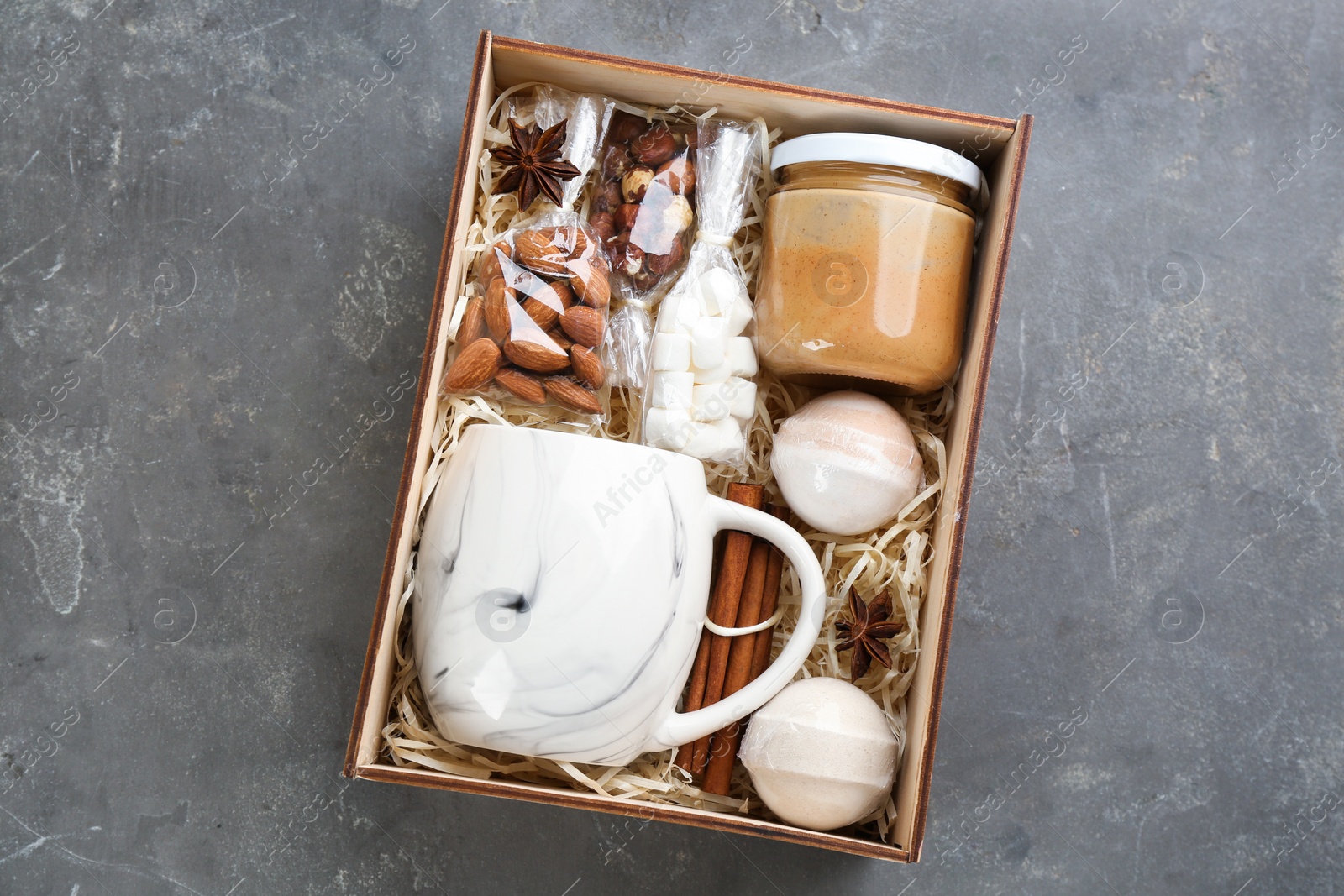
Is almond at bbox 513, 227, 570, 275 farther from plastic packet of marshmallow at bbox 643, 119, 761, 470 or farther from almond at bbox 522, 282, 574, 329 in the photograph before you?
plastic packet of marshmallow at bbox 643, 119, 761, 470

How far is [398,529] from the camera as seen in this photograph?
101 cm

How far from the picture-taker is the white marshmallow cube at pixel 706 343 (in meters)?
1.09

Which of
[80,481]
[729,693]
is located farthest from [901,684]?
[80,481]

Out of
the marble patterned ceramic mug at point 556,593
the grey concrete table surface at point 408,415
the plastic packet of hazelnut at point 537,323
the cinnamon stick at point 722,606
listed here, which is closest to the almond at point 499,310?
the plastic packet of hazelnut at point 537,323

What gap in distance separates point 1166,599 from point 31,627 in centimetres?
171

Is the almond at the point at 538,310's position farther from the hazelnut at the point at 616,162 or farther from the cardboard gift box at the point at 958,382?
the hazelnut at the point at 616,162

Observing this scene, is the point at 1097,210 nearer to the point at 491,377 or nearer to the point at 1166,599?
the point at 1166,599

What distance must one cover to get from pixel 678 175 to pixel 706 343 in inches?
10.1

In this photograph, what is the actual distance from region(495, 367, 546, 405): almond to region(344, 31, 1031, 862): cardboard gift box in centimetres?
8

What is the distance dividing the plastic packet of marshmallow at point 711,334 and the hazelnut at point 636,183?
7 centimetres

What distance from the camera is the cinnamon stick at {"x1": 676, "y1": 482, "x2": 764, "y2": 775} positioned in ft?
3.71

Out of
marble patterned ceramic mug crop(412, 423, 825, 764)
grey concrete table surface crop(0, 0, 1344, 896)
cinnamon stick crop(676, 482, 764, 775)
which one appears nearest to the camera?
marble patterned ceramic mug crop(412, 423, 825, 764)

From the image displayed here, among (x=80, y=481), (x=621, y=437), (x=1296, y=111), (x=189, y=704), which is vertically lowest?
(x=189, y=704)

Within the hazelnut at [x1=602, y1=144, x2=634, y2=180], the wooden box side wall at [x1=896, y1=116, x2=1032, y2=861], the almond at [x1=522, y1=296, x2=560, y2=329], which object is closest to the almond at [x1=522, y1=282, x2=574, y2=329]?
the almond at [x1=522, y1=296, x2=560, y2=329]
